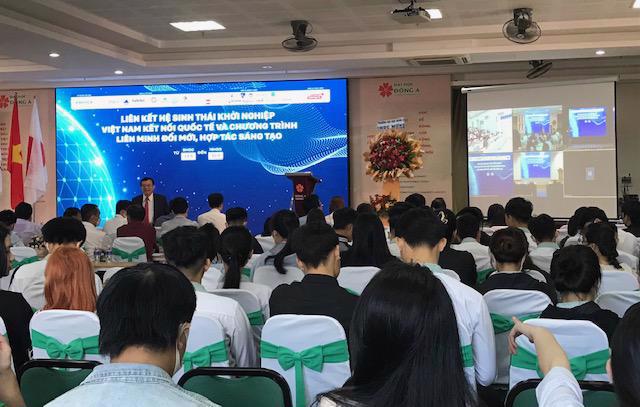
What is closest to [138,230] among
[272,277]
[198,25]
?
[198,25]

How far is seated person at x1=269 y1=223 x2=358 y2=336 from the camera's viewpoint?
3.03 meters

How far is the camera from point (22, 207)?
8148mm

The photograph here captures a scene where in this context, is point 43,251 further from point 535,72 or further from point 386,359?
point 535,72

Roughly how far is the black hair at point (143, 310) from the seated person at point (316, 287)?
148cm

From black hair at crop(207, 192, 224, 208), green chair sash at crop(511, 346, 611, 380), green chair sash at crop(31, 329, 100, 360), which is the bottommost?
green chair sash at crop(511, 346, 611, 380)

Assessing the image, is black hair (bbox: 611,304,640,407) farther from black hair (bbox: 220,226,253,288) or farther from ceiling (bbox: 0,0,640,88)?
ceiling (bbox: 0,0,640,88)

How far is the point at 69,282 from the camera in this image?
3250 mm

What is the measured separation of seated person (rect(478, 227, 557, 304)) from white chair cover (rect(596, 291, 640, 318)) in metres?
0.27

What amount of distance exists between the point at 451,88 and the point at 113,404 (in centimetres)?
1029

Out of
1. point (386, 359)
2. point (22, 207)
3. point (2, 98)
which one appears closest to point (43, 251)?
point (22, 207)

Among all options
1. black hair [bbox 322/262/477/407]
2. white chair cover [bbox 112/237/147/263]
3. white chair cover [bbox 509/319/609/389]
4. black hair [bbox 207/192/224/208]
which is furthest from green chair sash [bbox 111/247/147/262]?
black hair [bbox 322/262/477/407]

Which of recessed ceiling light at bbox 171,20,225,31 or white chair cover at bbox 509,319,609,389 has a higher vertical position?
recessed ceiling light at bbox 171,20,225,31

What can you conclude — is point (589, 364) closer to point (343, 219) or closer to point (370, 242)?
point (370, 242)

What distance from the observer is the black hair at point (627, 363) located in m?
1.16
